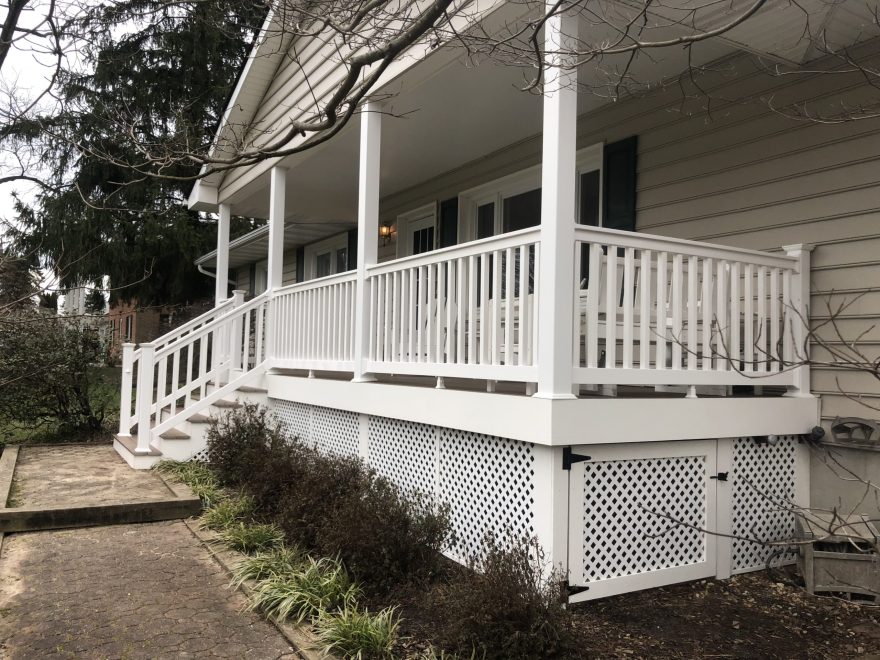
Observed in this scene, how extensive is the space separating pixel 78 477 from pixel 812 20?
7.12 meters

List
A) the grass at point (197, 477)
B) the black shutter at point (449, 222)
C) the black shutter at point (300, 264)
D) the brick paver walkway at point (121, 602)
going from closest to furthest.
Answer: the brick paver walkway at point (121, 602) → the grass at point (197, 477) → the black shutter at point (449, 222) → the black shutter at point (300, 264)

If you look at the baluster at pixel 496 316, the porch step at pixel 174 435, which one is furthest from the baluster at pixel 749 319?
the porch step at pixel 174 435

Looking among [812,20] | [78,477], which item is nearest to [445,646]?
[812,20]

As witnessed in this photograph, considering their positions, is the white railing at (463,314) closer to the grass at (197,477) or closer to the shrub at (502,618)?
the shrub at (502,618)

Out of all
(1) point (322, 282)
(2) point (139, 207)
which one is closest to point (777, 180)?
(1) point (322, 282)

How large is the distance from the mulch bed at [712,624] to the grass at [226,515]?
1.97 m

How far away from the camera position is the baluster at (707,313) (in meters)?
4.45

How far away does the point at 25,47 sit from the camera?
6.33 metres

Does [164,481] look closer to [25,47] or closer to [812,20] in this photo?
[25,47]

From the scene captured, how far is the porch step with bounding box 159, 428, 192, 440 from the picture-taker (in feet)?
24.1

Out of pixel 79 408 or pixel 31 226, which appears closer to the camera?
pixel 79 408

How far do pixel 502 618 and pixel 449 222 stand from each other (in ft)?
21.2

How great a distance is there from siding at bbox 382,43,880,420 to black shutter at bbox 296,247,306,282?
8.59 metres

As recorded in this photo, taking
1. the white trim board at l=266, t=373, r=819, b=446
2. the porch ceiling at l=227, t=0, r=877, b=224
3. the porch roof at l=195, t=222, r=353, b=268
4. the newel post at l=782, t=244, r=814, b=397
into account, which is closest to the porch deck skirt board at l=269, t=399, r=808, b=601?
the white trim board at l=266, t=373, r=819, b=446
